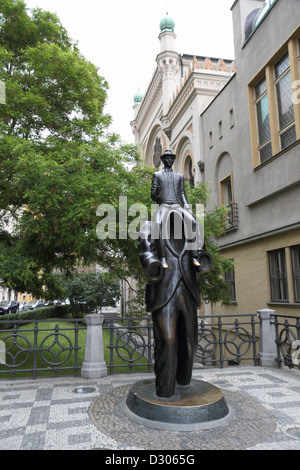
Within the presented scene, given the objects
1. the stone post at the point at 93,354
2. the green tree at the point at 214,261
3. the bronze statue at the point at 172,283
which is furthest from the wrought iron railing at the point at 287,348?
the stone post at the point at 93,354

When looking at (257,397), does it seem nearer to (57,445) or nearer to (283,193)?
(57,445)

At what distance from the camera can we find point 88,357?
7.59 meters

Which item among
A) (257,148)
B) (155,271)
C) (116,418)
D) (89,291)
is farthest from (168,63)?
(116,418)

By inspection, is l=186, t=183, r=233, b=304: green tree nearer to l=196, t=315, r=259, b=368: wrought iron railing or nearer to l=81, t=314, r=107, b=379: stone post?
l=196, t=315, r=259, b=368: wrought iron railing

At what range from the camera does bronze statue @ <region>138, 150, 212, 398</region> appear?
485 centimetres

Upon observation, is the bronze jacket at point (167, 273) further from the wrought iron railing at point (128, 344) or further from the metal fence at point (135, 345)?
the wrought iron railing at point (128, 344)

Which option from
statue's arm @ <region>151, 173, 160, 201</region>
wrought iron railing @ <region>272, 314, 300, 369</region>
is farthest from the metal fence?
statue's arm @ <region>151, 173, 160, 201</region>

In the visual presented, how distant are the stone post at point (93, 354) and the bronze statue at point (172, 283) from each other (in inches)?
108

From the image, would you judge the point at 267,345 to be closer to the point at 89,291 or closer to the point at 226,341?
the point at 226,341

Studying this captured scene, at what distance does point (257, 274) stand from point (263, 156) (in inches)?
181

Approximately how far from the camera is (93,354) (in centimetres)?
756

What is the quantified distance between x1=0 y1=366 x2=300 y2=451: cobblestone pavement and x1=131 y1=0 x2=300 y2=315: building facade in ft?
15.6

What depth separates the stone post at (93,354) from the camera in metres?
7.45

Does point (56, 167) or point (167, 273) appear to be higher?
point (56, 167)
